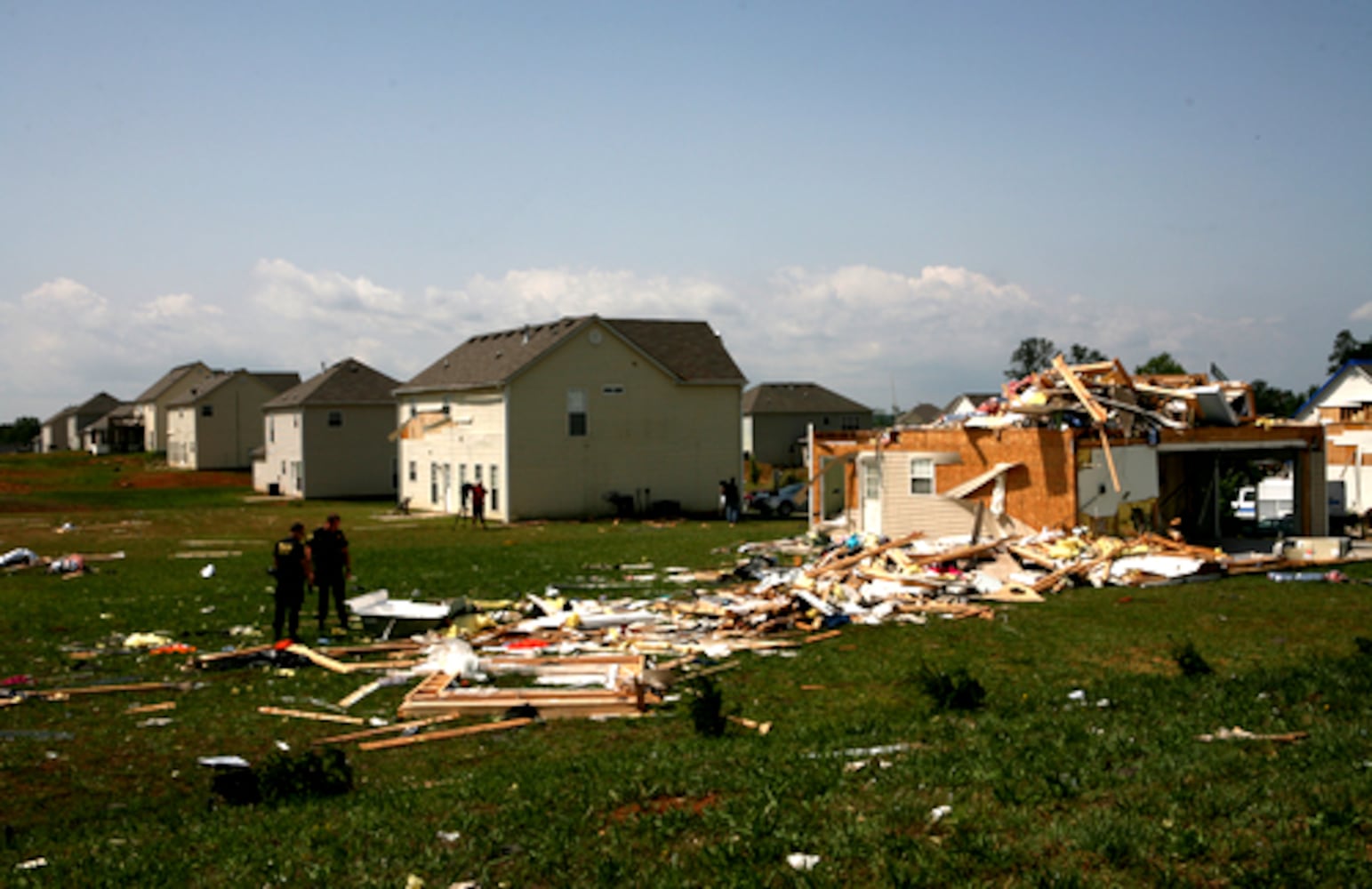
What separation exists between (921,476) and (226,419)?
2544 inches

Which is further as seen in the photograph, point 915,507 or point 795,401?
point 795,401

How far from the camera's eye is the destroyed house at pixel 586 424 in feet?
140

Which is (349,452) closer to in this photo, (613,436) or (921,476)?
(613,436)

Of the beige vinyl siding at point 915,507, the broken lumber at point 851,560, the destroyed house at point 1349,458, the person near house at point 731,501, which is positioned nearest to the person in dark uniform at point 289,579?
the broken lumber at point 851,560

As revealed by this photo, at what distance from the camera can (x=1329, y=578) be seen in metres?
20.6

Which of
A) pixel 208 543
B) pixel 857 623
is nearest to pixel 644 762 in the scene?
pixel 857 623

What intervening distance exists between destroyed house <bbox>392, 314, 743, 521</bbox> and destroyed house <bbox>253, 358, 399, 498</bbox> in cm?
1197

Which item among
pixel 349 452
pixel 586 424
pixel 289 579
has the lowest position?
pixel 289 579

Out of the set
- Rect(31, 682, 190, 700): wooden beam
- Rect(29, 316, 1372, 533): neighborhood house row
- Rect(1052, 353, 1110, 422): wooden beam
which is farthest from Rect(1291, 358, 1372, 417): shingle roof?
Rect(31, 682, 190, 700): wooden beam

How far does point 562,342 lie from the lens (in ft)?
142

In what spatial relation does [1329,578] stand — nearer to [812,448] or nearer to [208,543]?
[812,448]

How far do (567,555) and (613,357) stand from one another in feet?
56.2

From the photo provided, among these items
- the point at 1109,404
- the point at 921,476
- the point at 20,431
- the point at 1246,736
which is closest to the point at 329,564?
the point at 1246,736

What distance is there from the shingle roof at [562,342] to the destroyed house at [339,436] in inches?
329
